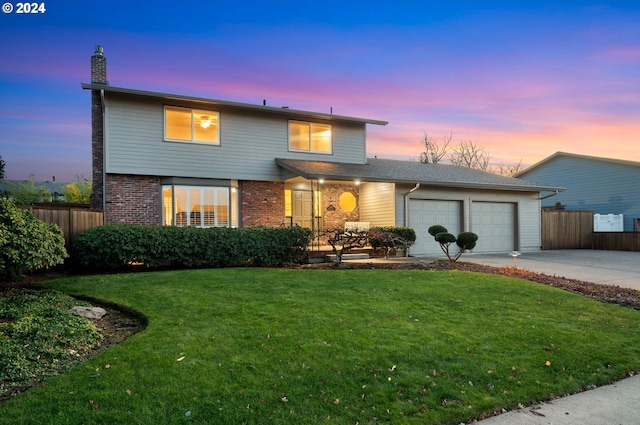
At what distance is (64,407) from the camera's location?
10.2 ft

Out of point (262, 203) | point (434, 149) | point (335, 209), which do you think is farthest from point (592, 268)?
point (434, 149)

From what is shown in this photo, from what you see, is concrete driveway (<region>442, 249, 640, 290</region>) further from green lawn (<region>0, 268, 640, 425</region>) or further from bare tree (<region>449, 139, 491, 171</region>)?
bare tree (<region>449, 139, 491, 171</region>)

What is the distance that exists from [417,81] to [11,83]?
15.7 m

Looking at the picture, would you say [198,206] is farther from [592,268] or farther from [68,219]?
[592,268]

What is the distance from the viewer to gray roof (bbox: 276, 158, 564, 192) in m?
13.6

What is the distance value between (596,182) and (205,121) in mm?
21996

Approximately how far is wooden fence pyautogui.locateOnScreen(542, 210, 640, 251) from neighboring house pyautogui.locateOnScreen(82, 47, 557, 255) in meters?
1.38

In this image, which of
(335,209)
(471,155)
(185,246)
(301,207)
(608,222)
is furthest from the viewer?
(471,155)

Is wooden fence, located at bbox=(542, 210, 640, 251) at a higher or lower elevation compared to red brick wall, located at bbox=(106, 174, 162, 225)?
lower

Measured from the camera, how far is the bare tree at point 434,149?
38.6 metres

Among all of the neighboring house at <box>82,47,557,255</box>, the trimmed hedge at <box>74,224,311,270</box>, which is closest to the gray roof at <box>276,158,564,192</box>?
the neighboring house at <box>82,47,557,255</box>

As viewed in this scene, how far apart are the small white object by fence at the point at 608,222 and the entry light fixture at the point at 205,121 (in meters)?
20.0

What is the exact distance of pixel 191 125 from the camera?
13.9 metres

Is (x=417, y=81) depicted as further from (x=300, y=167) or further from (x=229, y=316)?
(x=229, y=316)
